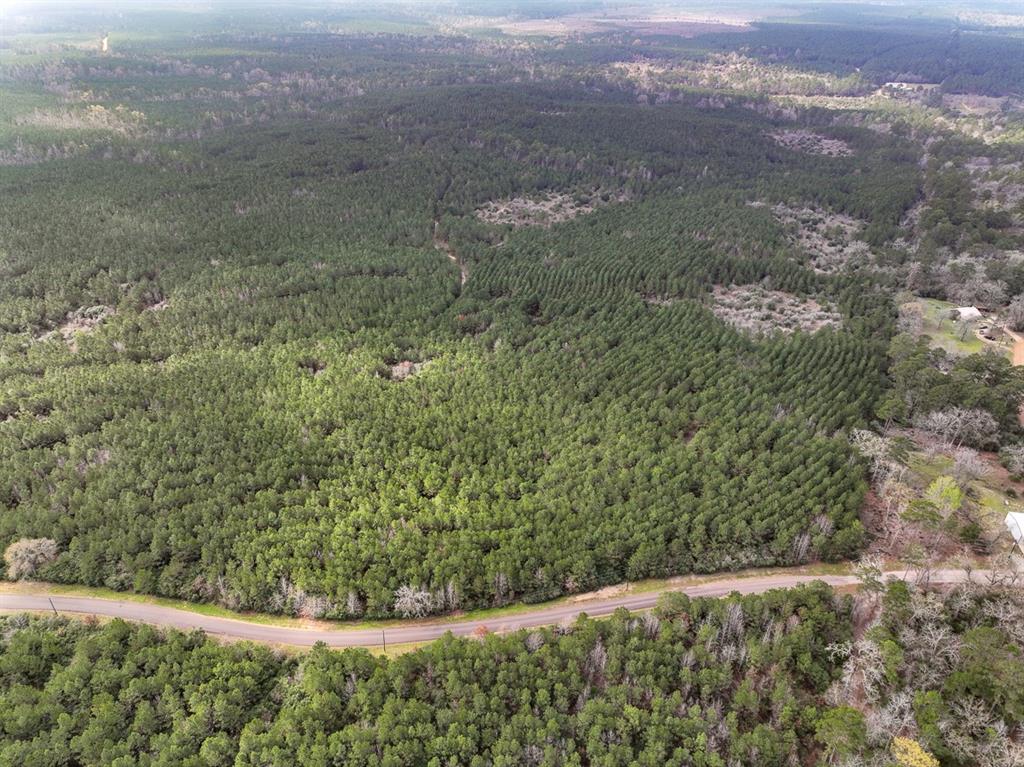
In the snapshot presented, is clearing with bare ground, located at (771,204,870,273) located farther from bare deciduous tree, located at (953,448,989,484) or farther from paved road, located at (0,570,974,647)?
paved road, located at (0,570,974,647)

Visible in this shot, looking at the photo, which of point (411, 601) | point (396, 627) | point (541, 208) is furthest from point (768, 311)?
point (396, 627)

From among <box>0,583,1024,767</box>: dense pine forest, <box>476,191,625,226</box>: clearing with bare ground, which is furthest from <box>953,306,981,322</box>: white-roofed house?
<box>476,191,625,226</box>: clearing with bare ground

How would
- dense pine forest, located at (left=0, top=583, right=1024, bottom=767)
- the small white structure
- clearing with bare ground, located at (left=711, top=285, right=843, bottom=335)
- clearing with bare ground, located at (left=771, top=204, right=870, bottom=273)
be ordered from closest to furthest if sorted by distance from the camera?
dense pine forest, located at (left=0, top=583, right=1024, bottom=767) → the small white structure → clearing with bare ground, located at (left=711, top=285, right=843, bottom=335) → clearing with bare ground, located at (left=771, top=204, right=870, bottom=273)

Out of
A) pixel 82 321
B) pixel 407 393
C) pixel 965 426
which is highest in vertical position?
pixel 82 321

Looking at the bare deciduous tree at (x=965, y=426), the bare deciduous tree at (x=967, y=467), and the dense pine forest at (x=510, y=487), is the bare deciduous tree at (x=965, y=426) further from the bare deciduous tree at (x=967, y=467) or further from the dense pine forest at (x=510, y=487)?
the bare deciduous tree at (x=967, y=467)

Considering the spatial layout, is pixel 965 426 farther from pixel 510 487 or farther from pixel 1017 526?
pixel 510 487

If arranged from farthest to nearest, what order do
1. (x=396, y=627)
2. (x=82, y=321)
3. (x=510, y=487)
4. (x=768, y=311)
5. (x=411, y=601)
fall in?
(x=768, y=311) < (x=82, y=321) < (x=510, y=487) < (x=396, y=627) < (x=411, y=601)

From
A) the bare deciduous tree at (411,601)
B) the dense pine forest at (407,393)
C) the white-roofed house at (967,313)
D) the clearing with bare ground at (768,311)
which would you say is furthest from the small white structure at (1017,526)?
the bare deciduous tree at (411,601)
